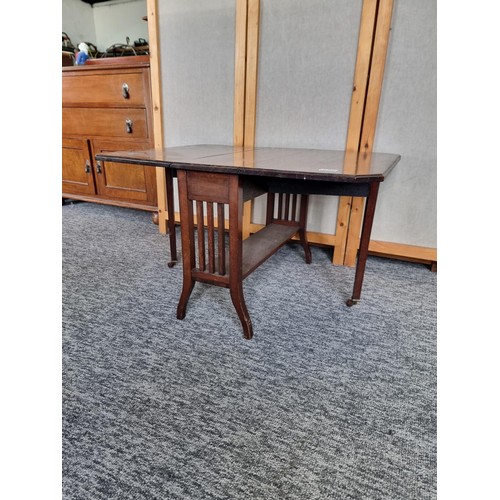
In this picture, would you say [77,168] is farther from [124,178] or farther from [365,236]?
[365,236]

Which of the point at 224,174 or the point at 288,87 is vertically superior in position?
the point at 288,87

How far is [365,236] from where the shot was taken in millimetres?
1453

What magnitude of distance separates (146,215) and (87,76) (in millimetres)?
1167

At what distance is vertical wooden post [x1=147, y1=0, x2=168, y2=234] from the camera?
2086 mm

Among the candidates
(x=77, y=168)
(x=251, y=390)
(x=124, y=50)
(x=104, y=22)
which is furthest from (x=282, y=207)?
(x=104, y=22)

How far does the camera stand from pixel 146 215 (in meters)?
3.02

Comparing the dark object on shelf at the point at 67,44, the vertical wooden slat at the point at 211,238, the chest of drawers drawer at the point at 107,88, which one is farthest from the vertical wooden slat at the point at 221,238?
the dark object on shelf at the point at 67,44

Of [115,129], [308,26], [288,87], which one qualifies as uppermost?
[308,26]

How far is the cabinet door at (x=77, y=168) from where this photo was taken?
2.83 meters

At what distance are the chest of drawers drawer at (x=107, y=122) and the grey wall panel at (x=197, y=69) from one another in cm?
29

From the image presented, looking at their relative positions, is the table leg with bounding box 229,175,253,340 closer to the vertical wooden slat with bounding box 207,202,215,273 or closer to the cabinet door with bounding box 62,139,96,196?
the vertical wooden slat with bounding box 207,202,215,273

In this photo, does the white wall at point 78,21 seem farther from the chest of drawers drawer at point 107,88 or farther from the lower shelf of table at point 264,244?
the lower shelf of table at point 264,244
